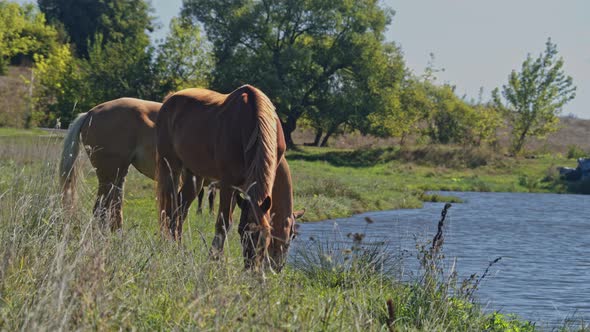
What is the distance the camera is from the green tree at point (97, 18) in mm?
62094

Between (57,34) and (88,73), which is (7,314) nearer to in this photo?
(88,73)

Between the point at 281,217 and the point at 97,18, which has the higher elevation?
the point at 97,18

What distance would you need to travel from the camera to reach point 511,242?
1675 cm

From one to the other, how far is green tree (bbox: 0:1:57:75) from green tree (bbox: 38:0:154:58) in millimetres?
3283

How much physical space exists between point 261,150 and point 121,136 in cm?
414

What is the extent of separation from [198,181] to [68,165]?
5.82 ft

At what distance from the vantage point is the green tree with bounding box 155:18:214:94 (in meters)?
44.8

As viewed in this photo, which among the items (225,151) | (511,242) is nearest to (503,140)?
(511,242)

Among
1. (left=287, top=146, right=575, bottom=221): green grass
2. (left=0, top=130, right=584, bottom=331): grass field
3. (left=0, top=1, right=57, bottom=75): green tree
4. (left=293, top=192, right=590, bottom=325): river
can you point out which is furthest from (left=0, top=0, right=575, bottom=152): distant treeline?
(left=0, top=130, right=584, bottom=331): grass field

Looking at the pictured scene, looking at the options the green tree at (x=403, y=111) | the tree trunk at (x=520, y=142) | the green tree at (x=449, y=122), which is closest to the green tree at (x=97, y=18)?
the green tree at (x=403, y=111)

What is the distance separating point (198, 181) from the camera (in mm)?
8844

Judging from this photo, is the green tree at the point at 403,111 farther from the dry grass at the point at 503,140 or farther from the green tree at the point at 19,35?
the green tree at the point at 19,35

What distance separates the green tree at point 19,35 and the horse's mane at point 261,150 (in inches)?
1956

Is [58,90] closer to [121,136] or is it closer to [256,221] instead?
[121,136]
